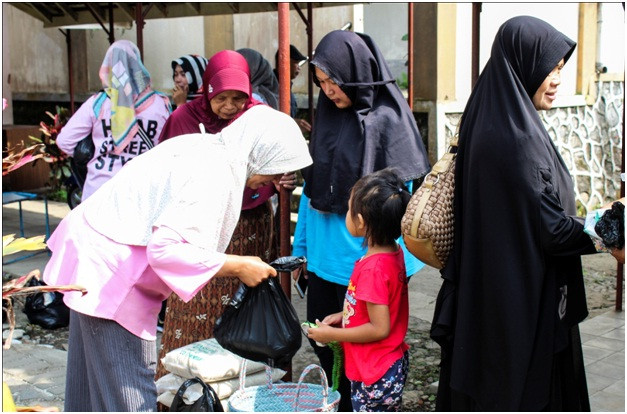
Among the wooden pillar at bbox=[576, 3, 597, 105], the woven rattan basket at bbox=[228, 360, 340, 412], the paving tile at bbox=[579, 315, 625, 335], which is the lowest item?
the paving tile at bbox=[579, 315, 625, 335]

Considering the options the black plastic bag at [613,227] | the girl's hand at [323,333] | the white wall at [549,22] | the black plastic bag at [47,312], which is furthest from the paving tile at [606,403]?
the white wall at [549,22]

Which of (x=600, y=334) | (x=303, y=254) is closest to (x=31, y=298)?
(x=303, y=254)

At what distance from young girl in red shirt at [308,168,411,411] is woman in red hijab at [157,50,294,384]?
1.95 feet

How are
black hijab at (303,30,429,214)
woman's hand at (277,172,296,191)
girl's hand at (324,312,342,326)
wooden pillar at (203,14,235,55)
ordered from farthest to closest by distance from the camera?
wooden pillar at (203,14,235,55)
woman's hand at (277,172,296,191)
black hijab at (303,30,429,214)
girl's hand at (324,312,342,326)

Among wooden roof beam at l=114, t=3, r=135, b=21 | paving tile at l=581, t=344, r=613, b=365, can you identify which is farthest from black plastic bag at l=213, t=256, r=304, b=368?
wooden roof beam at l=114, t=3, r=135, b=21

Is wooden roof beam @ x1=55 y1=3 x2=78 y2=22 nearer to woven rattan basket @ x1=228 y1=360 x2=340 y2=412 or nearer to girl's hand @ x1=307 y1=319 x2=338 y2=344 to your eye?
Result: woven rattan basket @ x1=228 y1=360 x2=340 y2=412

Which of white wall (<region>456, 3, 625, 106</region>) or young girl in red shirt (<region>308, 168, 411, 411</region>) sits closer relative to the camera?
young girl in red shirt (<region>308, 168, 411, 411</region>)

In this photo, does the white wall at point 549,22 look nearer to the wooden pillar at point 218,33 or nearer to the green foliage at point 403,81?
the green foliage at point 403,81

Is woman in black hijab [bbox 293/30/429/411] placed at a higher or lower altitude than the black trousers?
higher

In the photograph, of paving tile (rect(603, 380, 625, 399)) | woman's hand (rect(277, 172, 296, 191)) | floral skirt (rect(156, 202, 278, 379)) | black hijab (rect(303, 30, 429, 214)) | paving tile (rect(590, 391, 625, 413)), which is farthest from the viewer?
paving tile (rect(603, 380, 625, 399))

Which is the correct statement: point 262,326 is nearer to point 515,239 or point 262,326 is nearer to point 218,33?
point 515,239

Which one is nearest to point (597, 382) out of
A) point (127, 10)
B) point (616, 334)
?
point (616, 334)

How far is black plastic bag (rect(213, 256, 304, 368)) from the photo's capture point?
2.73 m

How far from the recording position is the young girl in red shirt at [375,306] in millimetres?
2744
